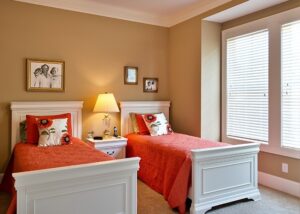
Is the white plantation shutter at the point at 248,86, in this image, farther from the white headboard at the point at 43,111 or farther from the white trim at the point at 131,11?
the white headboard at the point at 43,111

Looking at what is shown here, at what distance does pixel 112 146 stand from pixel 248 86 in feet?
7.34

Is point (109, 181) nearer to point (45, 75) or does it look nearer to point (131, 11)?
point (45, 75)

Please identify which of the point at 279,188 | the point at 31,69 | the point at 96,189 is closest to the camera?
the point at 96,189

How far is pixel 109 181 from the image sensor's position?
2.10 m

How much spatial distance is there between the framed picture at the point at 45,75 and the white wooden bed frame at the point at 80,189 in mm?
2140

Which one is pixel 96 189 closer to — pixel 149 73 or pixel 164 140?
pixel 164 140

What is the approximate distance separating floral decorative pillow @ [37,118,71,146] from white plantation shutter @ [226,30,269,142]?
2544mm

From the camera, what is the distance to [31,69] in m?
3.61

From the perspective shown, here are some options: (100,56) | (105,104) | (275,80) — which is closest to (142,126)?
(105,104)

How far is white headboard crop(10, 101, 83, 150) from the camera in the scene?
344cm

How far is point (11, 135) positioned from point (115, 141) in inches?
55.7

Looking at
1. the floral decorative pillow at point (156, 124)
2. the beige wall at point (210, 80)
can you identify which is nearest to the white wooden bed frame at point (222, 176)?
the beige wall at point (210, 80)

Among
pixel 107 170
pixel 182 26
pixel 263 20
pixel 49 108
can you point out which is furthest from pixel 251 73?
pixel 49 108

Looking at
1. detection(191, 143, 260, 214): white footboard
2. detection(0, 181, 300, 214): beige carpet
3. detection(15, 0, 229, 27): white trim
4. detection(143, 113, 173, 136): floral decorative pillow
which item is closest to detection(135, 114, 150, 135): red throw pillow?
detection(143, 113, 173, 136): floral decorative pillow
